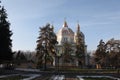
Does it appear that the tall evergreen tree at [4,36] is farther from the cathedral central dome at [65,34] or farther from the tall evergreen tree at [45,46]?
the cathedral central dome at [65,34]

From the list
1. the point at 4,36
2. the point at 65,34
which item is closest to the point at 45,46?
the point at 4,36

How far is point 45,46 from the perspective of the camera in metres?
81.3

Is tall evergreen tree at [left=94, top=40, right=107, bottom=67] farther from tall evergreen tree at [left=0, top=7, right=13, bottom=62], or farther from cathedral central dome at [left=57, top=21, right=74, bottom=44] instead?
tall evergreen tree at [left=0, top=7, right=13, bottom=62]

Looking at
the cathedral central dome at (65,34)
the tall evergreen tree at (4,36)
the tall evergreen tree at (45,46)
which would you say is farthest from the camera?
the cathedral central dome at (65,34)

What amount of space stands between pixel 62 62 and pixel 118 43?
94.3 ft

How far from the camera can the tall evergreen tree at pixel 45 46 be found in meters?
80.0

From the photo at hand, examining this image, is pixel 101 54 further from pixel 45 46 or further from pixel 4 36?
pixel 4 36

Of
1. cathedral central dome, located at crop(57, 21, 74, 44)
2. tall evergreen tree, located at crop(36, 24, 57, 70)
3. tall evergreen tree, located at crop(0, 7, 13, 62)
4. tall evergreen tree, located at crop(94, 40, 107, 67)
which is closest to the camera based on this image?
tall evergreen tree, located at crop(0, 7, 13, 62)

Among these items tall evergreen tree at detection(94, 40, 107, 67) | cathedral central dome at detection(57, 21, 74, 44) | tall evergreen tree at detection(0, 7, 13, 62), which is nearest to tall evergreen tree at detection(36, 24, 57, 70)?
tall evergreen tree at detection(94, 40, 107, 67)

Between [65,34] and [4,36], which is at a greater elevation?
[65,34]

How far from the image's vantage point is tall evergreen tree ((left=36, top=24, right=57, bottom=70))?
262ft

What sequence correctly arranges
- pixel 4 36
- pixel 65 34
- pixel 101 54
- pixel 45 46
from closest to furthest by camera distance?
pixel 4 36
pixel 45 46
pixel 101 54
pixel 65 34

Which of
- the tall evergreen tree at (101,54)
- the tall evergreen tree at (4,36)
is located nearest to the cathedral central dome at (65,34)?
the tall evergreen tree at (101,54)

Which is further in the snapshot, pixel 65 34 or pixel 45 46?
pixel 65 34
